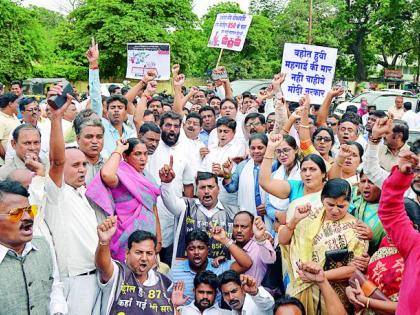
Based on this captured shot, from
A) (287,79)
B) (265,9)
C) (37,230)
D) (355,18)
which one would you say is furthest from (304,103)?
(265,9)

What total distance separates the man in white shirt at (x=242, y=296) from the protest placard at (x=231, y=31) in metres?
6.57

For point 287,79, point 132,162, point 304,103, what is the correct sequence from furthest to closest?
point 287,79 < point 304,103 < point 132,162

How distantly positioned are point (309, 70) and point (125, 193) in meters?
3.94

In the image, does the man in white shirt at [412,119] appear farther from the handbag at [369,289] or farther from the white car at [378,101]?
the handbag at [369,289]

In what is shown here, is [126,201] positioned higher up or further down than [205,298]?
higher up

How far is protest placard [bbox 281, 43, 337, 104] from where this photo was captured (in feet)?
23.1

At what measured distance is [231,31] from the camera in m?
10.3

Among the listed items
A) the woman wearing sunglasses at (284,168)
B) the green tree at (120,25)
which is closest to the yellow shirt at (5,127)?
the woman wearing sunglasses at (284,168)

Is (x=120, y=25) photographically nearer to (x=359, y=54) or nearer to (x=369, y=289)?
(x=359, y=54)

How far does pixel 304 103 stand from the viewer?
5.59 metres

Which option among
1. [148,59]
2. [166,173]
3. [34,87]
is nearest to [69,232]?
[166,173]

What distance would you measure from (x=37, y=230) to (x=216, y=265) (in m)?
1.66

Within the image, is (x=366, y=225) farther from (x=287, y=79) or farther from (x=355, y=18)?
(x=355, y=18)

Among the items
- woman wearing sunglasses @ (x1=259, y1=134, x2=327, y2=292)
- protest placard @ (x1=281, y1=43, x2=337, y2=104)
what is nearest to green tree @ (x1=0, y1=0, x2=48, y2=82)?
protest placard @ (x1=281, y1=43, x2=337, y2=104)
